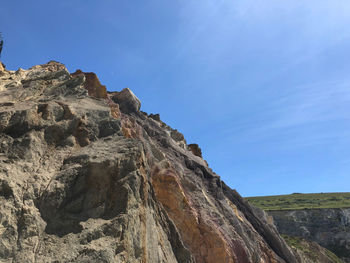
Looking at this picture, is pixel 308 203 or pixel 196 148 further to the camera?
pixel 308 203

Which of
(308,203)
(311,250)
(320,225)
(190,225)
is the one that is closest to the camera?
(190,225)

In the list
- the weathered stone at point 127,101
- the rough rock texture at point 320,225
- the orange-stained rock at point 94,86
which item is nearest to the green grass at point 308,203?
the rough rock texture at point 320,225

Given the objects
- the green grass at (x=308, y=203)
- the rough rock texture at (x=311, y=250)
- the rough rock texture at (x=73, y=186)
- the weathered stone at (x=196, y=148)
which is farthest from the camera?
the green grass at (x=308, y=203)

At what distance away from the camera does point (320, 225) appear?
326 ft

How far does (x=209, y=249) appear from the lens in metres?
16.7

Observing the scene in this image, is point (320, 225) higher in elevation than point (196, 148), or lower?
higher

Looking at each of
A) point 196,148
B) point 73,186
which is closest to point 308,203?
point 196,148

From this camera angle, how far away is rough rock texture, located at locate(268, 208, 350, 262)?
299ft

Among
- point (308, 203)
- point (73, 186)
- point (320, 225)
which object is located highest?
point (308, 203)

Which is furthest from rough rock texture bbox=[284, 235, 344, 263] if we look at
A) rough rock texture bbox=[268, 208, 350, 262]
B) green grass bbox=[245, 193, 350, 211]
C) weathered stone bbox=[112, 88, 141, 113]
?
green grass bbox=[245, 193, 350, 211]

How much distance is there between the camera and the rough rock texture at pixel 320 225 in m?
91.2

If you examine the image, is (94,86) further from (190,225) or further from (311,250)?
(311,250)

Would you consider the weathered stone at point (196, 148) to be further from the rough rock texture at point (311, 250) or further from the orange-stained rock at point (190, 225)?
the rough rock texture at point (311, 250)

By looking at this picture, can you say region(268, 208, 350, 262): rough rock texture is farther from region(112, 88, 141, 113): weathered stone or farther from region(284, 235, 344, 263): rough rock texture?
region(112, 88, 141, 113): weathered stone
